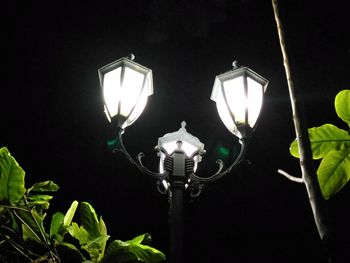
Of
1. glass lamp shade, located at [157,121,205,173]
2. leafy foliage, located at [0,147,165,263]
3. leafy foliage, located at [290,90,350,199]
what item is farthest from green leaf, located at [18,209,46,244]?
leafy foliage, located at [290,90,350,199]

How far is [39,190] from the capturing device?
318 centimetres

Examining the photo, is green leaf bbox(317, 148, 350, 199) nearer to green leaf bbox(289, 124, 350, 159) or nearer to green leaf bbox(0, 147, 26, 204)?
green leaf bbox(289, 124, 350, 159)

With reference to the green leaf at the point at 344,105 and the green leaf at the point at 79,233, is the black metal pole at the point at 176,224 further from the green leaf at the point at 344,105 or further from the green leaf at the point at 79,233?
the green leaf at the point at 344,105

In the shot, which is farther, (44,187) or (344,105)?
(44,187)

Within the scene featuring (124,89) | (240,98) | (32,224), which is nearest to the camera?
(32,224)

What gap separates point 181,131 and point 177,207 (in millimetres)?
1002

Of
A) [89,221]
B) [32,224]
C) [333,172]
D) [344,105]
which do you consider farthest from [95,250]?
[344,105]

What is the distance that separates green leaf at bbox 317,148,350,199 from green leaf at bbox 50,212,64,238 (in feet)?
A: 6.91

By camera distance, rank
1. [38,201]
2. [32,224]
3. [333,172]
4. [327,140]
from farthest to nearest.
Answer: [38,201] → [32,224] → [327,140] → [333,172]

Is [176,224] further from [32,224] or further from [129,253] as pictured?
[32,224]

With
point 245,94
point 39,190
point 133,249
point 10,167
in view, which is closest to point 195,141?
point 245,94

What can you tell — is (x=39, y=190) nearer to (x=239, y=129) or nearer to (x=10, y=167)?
(x=10, y=167)

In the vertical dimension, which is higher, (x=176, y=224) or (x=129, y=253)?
(x=176, y=224)

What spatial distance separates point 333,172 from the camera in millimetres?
1989
